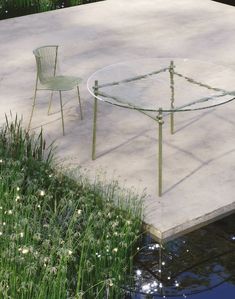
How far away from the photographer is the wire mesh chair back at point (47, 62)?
7.84 m

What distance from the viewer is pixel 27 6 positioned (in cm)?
1238

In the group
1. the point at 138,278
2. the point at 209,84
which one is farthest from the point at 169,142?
the point at 138,278

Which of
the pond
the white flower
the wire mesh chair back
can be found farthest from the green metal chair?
the pond

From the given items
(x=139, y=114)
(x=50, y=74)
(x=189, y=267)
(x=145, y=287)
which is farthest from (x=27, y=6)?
(x=145, y=287)

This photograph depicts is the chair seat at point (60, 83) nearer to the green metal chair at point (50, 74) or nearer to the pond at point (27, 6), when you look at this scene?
the green metal chair at point (50, 74)

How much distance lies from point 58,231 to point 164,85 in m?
2.24

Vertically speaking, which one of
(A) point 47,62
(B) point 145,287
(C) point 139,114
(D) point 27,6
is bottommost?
(B) point 145,287

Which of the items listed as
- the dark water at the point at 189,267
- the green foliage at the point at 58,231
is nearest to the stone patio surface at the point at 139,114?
the dark water at the point at 189,267

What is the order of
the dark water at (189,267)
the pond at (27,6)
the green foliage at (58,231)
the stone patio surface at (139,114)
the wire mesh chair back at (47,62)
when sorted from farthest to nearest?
the pond at (27,6) < the wire mesh chair back at (47,62) < the stone patio surface at (139,114) < the dark water at (189,267) < the green foliage at (58,231)

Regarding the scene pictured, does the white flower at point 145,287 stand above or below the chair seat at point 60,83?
below

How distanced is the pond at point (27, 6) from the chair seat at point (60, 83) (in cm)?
436

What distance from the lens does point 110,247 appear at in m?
5.68

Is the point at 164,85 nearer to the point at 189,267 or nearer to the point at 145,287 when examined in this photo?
the point at 189,267

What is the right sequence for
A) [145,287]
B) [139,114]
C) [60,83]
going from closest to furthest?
1. [145,287]
2. [60,83]
3. [139,114]
